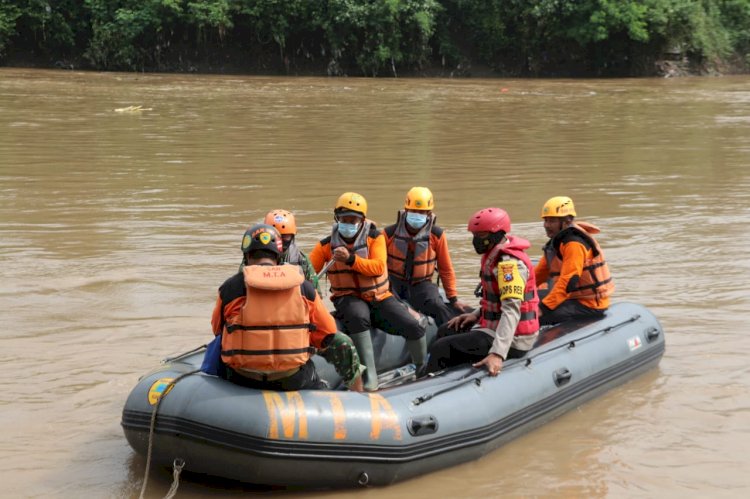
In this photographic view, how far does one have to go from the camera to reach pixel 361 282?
6262 mm

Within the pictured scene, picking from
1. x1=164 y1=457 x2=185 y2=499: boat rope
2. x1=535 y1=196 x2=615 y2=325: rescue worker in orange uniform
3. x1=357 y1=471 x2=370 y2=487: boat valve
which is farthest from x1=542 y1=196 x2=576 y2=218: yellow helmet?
x1=164 y1=457 x2=185 y2=499: boat rope

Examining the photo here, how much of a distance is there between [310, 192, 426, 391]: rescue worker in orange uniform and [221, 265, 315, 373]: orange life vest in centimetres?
125

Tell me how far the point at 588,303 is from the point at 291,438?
2.64 meters

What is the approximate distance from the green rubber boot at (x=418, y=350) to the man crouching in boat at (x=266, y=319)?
140 cm

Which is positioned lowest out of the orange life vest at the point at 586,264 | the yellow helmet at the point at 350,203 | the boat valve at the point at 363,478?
the boat valve at the point at 363,478

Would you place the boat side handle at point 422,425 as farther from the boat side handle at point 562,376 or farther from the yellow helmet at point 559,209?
the yellow helmet at point 559,209

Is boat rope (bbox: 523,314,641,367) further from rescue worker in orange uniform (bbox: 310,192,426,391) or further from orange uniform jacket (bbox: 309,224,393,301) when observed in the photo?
orange uniform jacket (bbox: 309,224,393,301)

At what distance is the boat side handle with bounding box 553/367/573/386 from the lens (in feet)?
Answer: 19.5

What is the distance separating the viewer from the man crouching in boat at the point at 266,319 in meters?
4.76

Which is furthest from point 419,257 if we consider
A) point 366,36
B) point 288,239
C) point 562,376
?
point 366,36

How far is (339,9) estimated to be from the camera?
106ft

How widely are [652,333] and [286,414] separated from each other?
9.69 ft

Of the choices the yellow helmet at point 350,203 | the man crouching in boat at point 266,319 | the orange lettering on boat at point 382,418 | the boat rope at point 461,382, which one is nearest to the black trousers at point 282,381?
the man crouching in boat at point 266,319

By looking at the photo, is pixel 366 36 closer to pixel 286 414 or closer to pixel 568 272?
pixel 568 272
